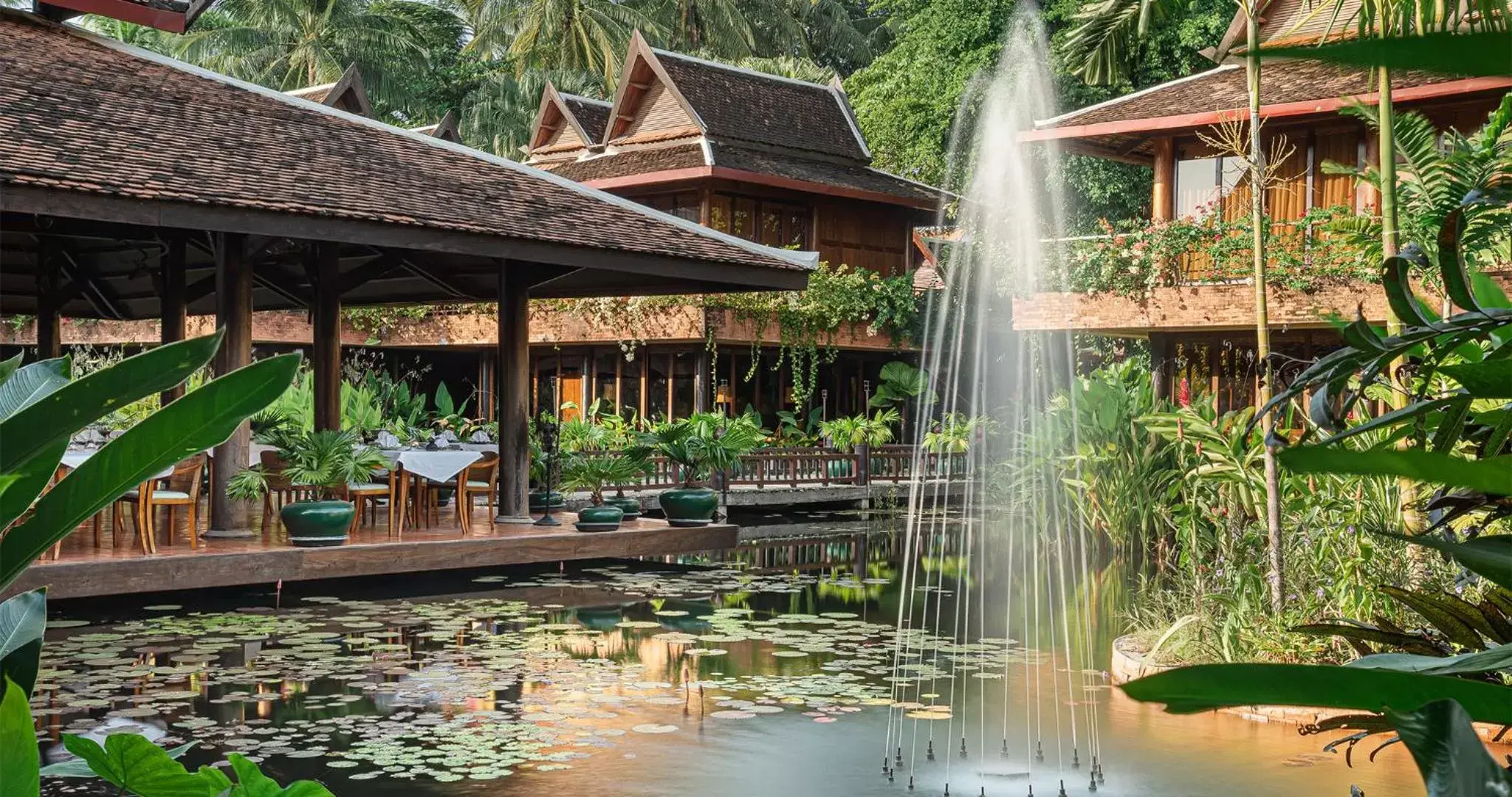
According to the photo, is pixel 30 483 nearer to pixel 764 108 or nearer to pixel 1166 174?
pixel 1166 174

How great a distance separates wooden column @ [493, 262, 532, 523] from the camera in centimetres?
1500

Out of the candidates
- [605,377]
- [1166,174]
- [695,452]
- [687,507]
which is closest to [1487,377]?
[687,507]

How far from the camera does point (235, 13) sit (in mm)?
44938

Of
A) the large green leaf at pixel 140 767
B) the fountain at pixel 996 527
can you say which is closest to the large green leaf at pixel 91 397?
the large green leaf at pixel 140 767

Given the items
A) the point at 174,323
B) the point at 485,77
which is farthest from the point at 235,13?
the point at 174,323

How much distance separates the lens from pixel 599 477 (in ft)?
51.9

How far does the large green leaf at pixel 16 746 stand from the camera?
1.11 metres

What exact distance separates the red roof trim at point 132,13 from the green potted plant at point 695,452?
6.33 m

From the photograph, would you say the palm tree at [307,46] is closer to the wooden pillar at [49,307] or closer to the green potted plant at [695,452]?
the wooden pillar at [49,307]

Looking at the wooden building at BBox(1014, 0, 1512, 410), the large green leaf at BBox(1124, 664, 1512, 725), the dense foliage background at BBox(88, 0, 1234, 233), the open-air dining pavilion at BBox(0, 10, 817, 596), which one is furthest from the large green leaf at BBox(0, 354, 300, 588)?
the dense foliage background at BBox(88, 0, 1234, 233)

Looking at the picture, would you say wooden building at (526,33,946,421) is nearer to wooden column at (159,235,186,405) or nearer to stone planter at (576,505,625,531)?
wooden column at (159,235,186,405)

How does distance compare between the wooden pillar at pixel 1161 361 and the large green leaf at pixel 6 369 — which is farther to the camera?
the wooden pillar at pixel 1161 361

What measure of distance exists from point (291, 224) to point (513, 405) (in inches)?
130

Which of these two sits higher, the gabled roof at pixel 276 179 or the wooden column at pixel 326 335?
the gabled roof at pixel 276 179
